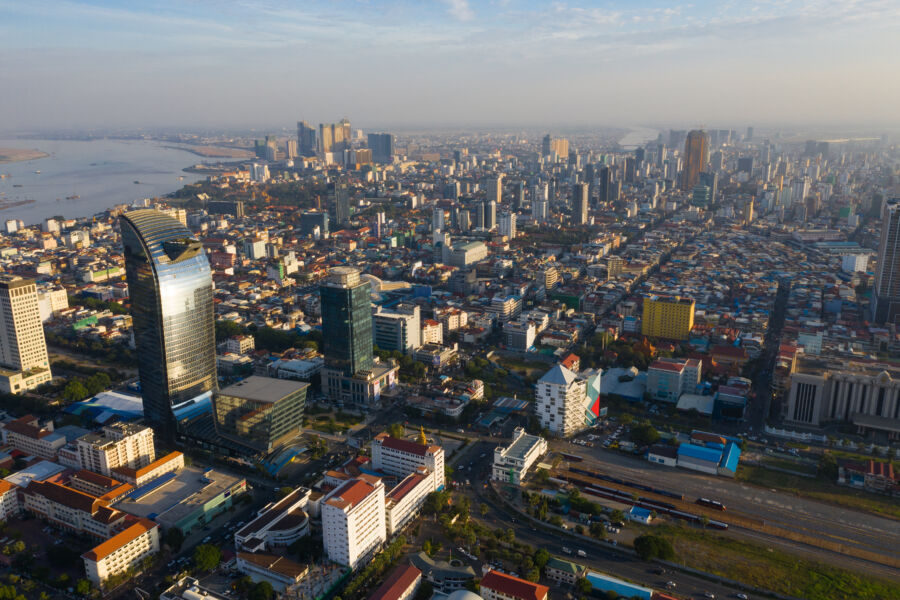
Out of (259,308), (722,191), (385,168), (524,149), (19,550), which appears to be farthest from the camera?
(524,149)

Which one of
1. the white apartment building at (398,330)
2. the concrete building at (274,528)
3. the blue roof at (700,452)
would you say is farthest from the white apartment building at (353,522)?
the white apartment building at (398,330)

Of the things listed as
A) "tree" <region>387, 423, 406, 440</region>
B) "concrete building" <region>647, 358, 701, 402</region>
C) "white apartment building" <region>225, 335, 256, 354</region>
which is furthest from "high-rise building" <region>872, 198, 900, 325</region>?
"white apartment building" <region>225, 335, 256, 354</region>

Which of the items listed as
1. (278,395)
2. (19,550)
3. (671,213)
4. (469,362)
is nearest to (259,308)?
(469,362)

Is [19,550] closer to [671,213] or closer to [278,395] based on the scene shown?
[278,395]

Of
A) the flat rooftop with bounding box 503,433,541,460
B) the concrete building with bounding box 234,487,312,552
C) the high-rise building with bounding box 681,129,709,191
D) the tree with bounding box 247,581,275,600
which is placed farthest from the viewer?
the high-rise building with bounding box 681,129,709,191

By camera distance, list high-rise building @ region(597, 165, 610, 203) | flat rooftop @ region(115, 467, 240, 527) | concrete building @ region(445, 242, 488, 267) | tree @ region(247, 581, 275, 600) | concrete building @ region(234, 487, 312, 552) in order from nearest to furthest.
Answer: tree @ region(247, 581, 275, 600) → concrete building @ region(234, 487, 312, 552) → flat rooftop @ region(115, 467, 240, 527) → concrete building @ region(445, 242, 488, 267) → high-rise building @ region(597, 165, 610, 203)

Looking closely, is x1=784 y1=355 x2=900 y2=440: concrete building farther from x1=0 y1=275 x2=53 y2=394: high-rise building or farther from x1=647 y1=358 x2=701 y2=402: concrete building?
x1=0 y1=275 x2=53 y2=394: high-rise building
